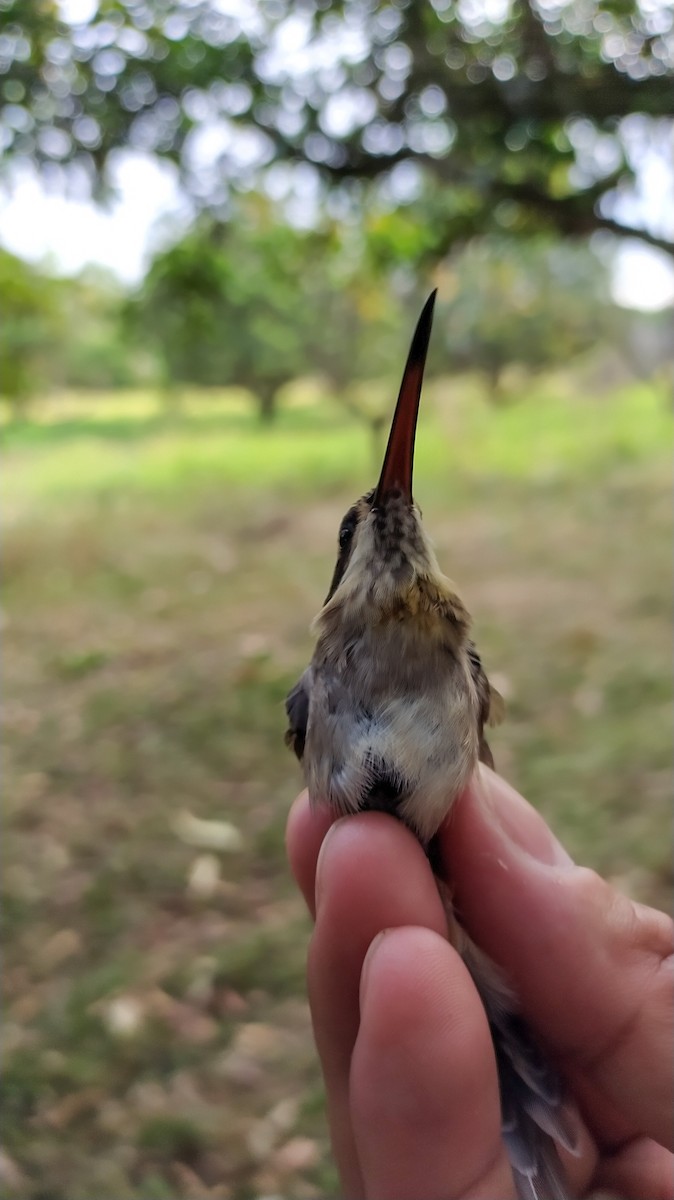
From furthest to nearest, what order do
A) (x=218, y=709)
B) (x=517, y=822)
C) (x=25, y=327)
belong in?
(x=25, y=327) < (x=218, y=709) < (x=517, y=822)

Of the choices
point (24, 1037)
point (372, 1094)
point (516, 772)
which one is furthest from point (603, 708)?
point (372, 1094)

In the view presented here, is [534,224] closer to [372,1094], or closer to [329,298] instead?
[329,298]

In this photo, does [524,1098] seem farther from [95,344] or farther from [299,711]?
[95,344]

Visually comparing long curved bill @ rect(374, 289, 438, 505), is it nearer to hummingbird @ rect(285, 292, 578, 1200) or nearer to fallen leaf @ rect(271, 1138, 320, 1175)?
hummingbird @ rect(285, 292, 578, 1200)

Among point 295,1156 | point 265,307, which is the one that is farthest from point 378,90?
point 295,1156

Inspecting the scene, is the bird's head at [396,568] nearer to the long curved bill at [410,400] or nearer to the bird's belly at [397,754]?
the long curved bill at [410,400]

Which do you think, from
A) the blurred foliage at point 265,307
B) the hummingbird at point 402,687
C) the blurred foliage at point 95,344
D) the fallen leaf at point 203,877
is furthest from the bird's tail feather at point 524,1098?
the blurred foliage at point 95,344
